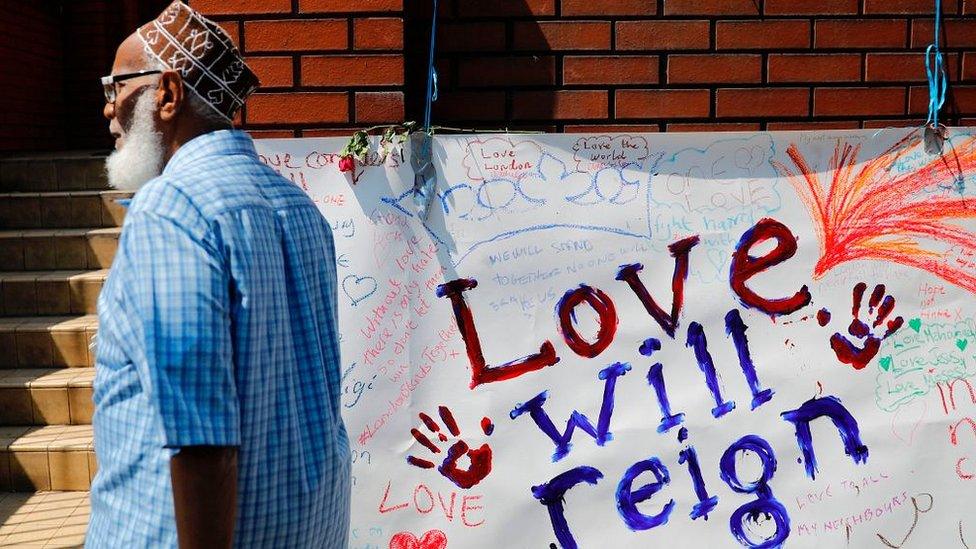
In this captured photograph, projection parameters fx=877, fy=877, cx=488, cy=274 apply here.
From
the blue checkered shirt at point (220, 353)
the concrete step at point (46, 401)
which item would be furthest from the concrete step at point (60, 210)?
the blue checkered shirt at point (220, 353)

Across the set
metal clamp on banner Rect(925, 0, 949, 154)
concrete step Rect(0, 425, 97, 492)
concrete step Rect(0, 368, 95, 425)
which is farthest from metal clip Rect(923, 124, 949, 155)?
concrete step Rect(0, 368, 95, 425)

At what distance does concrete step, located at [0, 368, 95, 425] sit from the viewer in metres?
4.45

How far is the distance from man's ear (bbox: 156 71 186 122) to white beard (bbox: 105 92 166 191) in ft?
0.08

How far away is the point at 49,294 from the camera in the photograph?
16.6ft

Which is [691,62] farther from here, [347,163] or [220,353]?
[220,353]

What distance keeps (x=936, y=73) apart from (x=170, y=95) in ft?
8.33

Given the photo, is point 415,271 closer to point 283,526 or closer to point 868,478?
point 283,526

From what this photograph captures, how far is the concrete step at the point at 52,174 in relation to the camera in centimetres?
604

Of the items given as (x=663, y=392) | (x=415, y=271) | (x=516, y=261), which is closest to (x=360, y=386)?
(x=415, y=271)

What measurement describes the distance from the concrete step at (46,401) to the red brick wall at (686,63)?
2.62 metres

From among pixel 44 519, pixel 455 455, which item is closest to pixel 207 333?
pixel 455 455

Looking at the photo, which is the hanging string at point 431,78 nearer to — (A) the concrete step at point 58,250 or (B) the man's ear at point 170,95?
(B) the man's ear at point 170,95

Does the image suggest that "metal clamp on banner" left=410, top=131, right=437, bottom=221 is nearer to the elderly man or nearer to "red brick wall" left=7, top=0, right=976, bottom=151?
"red brick wall" left=7, top=0, right=976, bottom=151

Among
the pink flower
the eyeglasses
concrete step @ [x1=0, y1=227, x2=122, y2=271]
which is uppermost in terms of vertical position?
the eyeglasses
